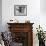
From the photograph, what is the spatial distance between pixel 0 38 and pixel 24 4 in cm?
199

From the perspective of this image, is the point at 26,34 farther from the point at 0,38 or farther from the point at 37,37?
the point at 0,38

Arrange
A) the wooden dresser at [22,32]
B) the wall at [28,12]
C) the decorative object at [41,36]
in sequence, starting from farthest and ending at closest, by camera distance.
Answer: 1. the wall at [28,12]
2. the wooden dresser at [22,32]
3. the decorative object at [41,36]

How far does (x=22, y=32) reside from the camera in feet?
18.2

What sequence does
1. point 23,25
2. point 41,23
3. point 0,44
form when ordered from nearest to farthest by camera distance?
point 0,44 < point 23,25 < point 41,23

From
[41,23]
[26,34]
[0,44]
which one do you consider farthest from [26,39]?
[0,44]

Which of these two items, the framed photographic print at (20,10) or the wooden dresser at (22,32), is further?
the framed photographic print at (20,10)

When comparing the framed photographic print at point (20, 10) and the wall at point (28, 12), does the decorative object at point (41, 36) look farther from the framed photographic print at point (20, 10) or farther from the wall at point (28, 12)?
the framed photographic print at point (20, 10)

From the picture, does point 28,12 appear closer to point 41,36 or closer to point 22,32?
point 22,32

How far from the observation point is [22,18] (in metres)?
5.68

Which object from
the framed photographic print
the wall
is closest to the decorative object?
the wall

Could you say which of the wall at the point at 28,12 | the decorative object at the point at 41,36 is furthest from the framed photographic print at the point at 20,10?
the decorative object at the point at 41,36

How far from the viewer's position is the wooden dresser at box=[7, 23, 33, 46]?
5.47m

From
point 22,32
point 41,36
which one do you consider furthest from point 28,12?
point 41,36

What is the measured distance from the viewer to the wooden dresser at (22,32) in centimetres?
547
